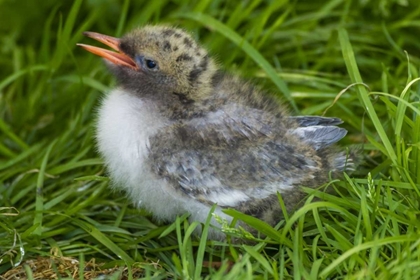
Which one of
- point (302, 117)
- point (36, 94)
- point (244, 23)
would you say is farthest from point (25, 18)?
point (302, 117)

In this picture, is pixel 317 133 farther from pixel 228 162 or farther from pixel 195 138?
pixel 195 138

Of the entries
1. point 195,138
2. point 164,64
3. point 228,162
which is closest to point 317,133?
point 228,162

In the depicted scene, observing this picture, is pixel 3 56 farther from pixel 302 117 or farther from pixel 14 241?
pixel 302 117

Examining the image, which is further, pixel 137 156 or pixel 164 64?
pixel 164 64

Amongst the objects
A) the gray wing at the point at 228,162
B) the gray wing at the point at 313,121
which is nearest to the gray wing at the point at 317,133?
→ the gray wing at the point at 313,121

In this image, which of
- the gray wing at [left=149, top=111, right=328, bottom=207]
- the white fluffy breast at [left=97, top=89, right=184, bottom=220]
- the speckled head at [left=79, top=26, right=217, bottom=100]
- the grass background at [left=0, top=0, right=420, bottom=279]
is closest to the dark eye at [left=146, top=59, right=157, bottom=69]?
the speckled head at [left=79, top=26, right=217, bottom=100]

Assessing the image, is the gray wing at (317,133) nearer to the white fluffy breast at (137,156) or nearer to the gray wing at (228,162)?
the gray wing at (228,162)
